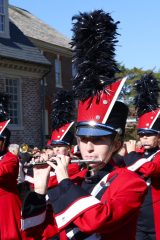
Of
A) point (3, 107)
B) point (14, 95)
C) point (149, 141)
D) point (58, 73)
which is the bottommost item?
point (149, 141)

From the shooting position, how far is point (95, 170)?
3.06 m

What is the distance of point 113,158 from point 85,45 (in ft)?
2.41

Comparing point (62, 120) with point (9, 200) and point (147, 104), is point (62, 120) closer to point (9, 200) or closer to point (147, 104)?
point (147, 104)

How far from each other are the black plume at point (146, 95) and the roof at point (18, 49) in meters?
12.7

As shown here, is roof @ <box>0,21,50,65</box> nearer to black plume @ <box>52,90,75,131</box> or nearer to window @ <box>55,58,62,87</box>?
window @ <box>55,58,62,87</box>

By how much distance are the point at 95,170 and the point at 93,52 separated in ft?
2.41

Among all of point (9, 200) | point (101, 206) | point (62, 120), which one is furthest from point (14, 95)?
point (101, 206)

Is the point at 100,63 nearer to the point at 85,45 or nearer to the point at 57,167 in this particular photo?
the point at 85,45

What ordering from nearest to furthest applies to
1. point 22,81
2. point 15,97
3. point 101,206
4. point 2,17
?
point 101,206, point 22,81, point 15,97, point 2,17

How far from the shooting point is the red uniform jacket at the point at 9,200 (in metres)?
5.80

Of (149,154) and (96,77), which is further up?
(96,77)

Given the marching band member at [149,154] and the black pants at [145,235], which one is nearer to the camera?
the marching band member at [149,154]

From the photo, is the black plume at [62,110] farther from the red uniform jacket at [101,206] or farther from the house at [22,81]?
the house at [22,81]

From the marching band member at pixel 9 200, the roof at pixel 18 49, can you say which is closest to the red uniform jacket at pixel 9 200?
the marching band member at pixel 9 200
